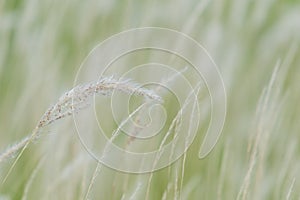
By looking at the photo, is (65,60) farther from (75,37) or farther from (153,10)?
(153,10)

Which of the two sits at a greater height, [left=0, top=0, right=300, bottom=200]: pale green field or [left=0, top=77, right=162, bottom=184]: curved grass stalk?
[left=0, top=0, right=300, bottom=200]: pale green field

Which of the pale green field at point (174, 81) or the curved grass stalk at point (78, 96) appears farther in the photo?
the pale green field at point (174, 81)

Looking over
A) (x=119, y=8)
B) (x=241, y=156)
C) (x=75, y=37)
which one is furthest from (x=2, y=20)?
(x=241, y=156)

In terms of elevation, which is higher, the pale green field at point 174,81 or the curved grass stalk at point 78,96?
the pale green field at point 174,81

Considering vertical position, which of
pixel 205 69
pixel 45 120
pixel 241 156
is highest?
pixel 205 69

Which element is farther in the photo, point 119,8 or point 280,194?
point 119,8

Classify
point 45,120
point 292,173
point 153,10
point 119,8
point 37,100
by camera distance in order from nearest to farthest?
point 45,120, point 292,173, point 37,100, point 153,10, point 119,8

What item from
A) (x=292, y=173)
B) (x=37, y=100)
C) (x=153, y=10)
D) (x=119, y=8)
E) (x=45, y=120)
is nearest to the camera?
(x=45, y=120)

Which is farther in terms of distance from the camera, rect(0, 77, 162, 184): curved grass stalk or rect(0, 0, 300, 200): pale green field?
rect(0, 0, 300, 200): pale green field
